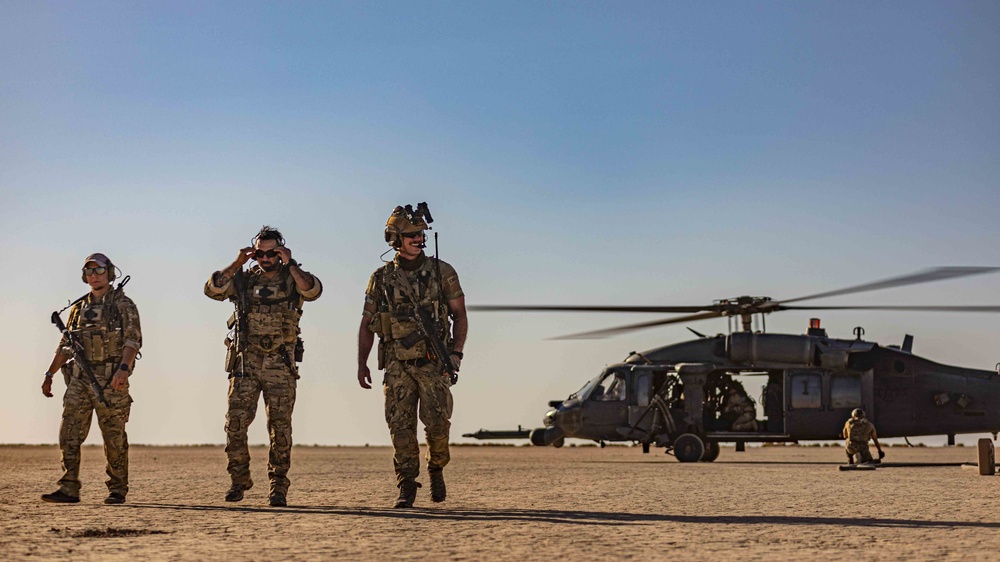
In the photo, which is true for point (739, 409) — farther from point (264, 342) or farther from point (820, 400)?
point (264, 342)

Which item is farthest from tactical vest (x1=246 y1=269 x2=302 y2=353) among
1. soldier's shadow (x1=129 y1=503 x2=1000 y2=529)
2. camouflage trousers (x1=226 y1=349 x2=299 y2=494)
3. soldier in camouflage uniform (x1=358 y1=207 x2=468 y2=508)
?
soldier's shadow (x1=129 y1=503 x2=1000 y2=529)

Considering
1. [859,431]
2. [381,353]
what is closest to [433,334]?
[381,353]

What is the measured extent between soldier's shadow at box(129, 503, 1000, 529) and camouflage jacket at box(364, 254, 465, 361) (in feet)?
4.32

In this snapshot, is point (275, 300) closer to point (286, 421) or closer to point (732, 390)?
point (286, 421)

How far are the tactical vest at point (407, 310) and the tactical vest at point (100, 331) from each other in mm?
2243

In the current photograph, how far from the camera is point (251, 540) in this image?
6.47 meters

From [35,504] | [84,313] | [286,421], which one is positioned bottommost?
[35,504]

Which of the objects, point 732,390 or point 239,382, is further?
point 732,390

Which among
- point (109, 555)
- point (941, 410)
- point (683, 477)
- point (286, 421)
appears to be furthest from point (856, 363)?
point (109, 555)

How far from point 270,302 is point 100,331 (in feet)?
5.01

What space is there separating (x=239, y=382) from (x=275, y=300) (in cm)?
72

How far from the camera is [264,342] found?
30.3 ft

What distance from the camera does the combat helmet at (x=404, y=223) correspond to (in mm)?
9328

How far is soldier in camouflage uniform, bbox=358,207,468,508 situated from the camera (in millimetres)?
9078
